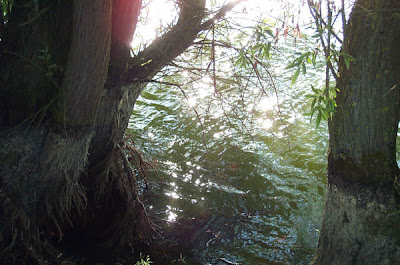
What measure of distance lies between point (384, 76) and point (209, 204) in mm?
3105

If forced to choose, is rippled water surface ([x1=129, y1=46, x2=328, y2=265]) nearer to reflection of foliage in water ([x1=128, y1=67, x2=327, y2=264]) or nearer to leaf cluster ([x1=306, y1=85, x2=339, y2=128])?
reflection of foliage in water ([x1=128, y1=67, x2=327, y2=264])

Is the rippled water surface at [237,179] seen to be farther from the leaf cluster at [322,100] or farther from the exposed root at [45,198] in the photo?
the leaf cluster at [322,100]

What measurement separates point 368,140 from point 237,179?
3177mm

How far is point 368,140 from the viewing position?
296 centimetres

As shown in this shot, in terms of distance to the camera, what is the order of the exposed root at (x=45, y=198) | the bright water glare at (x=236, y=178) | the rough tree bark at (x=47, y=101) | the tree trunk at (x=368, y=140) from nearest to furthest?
1. the tree trunk at (x=368, y=140)
2. the rough tree bark at (x=47, y=101)
3. the exposed root at (x=45, y=198)
4. the bright water glare at (x=236, y=178)

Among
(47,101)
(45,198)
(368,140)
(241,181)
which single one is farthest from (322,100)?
(241,181)

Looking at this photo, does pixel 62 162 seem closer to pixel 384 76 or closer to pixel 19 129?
pixel 19 129

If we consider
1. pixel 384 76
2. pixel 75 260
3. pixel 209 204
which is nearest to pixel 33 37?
pixel 75 260

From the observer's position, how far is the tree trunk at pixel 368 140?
2.88m

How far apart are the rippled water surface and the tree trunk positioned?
1260 millimetres

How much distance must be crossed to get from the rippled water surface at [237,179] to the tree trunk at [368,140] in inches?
49.6

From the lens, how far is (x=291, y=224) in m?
5.00

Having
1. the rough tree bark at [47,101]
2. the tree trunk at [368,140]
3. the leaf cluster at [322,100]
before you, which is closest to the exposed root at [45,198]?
the rough tree bark at [47,101]

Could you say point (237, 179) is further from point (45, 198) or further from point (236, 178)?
point (45, 198)
